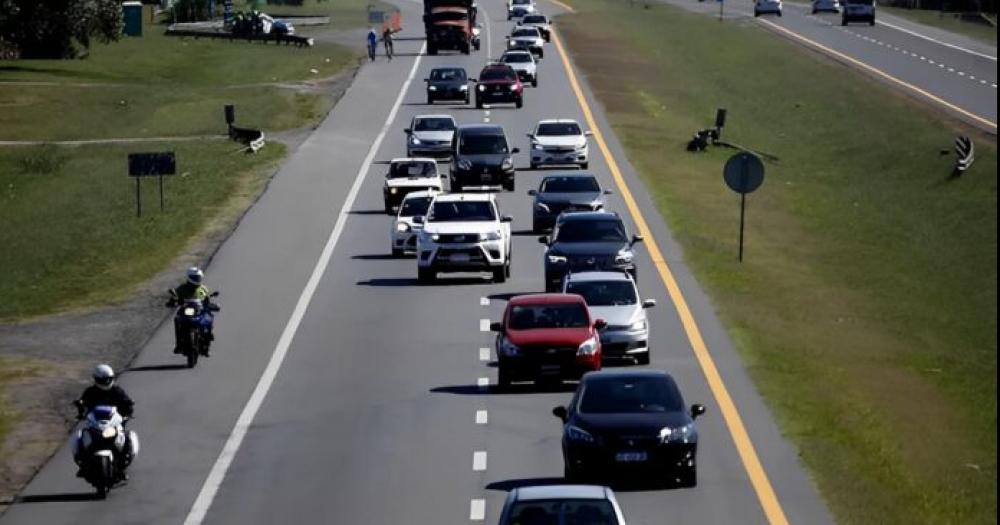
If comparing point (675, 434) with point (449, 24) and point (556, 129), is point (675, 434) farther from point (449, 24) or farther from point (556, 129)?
point (449, 24)

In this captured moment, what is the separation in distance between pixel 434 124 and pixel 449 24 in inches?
1786

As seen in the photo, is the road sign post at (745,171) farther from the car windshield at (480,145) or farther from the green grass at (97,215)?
the car windshield at (480,145)

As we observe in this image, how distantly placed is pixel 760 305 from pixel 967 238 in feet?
67.3

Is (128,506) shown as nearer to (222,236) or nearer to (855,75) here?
(222,236)

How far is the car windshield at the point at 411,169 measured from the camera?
2383 inches

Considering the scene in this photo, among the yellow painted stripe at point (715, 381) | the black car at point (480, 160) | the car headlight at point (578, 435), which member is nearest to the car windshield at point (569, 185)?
the yellow painted stripe at point (715, 381)

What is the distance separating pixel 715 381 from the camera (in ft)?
116

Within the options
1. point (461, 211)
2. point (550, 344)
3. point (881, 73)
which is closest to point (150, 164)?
point (461, 211)

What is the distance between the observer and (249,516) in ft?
86.5

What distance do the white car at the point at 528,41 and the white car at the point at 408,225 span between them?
200ft

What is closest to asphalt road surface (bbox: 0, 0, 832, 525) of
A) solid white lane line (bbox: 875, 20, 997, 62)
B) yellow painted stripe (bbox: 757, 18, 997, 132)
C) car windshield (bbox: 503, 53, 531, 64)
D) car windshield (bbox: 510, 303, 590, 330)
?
car windshield (bbox: 510, 303, 590, 330)

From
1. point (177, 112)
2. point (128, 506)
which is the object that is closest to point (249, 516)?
point (128, 506)

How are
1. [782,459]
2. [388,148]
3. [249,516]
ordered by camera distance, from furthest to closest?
1. [388,148]
2. [782,459]
3. [249,516]

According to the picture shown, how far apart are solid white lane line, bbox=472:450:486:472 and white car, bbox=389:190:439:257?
21833 millimetres
